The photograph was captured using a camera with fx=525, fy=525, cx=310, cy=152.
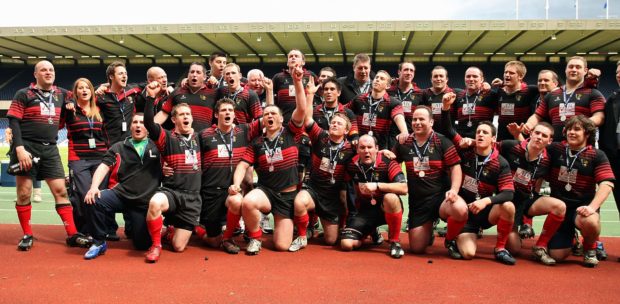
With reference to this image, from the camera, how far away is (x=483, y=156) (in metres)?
5.15

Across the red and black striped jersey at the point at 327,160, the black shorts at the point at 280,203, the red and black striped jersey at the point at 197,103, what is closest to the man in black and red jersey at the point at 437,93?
the red and black striped jersey at the point at 327,160

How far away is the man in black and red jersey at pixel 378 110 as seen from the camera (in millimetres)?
5914

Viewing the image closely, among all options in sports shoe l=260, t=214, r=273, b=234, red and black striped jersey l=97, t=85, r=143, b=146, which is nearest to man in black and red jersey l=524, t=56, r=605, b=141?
sports shoe l=260, t=214, r=273, b=234

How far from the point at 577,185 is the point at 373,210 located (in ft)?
6.45

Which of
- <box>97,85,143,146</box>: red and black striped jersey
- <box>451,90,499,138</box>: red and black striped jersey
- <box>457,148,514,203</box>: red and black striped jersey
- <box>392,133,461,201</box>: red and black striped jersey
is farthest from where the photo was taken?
<box>451,90,499,138</box>: red and black striped jersey

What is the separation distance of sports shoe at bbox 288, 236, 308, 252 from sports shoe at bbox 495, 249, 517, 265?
74.3 inches

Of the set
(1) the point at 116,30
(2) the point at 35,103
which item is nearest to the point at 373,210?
(2) the point at 35,103

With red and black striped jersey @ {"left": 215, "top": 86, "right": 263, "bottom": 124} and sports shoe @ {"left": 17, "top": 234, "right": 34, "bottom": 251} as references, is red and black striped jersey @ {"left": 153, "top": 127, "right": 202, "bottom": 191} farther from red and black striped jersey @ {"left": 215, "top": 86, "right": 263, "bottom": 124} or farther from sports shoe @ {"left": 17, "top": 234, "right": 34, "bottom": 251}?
sports shoe @ {"left": 17, "top": 234, "right": 34, "bottom": 251}

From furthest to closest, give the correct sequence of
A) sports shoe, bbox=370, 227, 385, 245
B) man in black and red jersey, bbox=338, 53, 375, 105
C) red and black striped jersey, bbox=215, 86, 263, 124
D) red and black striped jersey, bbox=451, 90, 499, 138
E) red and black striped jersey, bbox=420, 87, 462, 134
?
man in black and red jersey, bbox=338, 53, 375, 105
red and black striped jersey, bbox=420, 87, 462, 134
red and black striped jersey, bbox=451, 90, 499, 138
red and black striped jersey, bbox=215, 86, 263, 124
sports shoe, bbox=370, 227, 385, 245

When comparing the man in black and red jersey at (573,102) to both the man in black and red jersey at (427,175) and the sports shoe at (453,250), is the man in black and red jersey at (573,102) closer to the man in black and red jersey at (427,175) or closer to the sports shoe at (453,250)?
the man in black and red jersey at (427,175)

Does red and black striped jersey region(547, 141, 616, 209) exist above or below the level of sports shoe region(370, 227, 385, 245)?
above

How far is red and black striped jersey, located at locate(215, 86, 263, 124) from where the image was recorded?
610 centimetres

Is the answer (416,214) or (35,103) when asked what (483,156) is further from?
(35,103)

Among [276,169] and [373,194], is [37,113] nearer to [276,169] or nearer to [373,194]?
[276,169]
